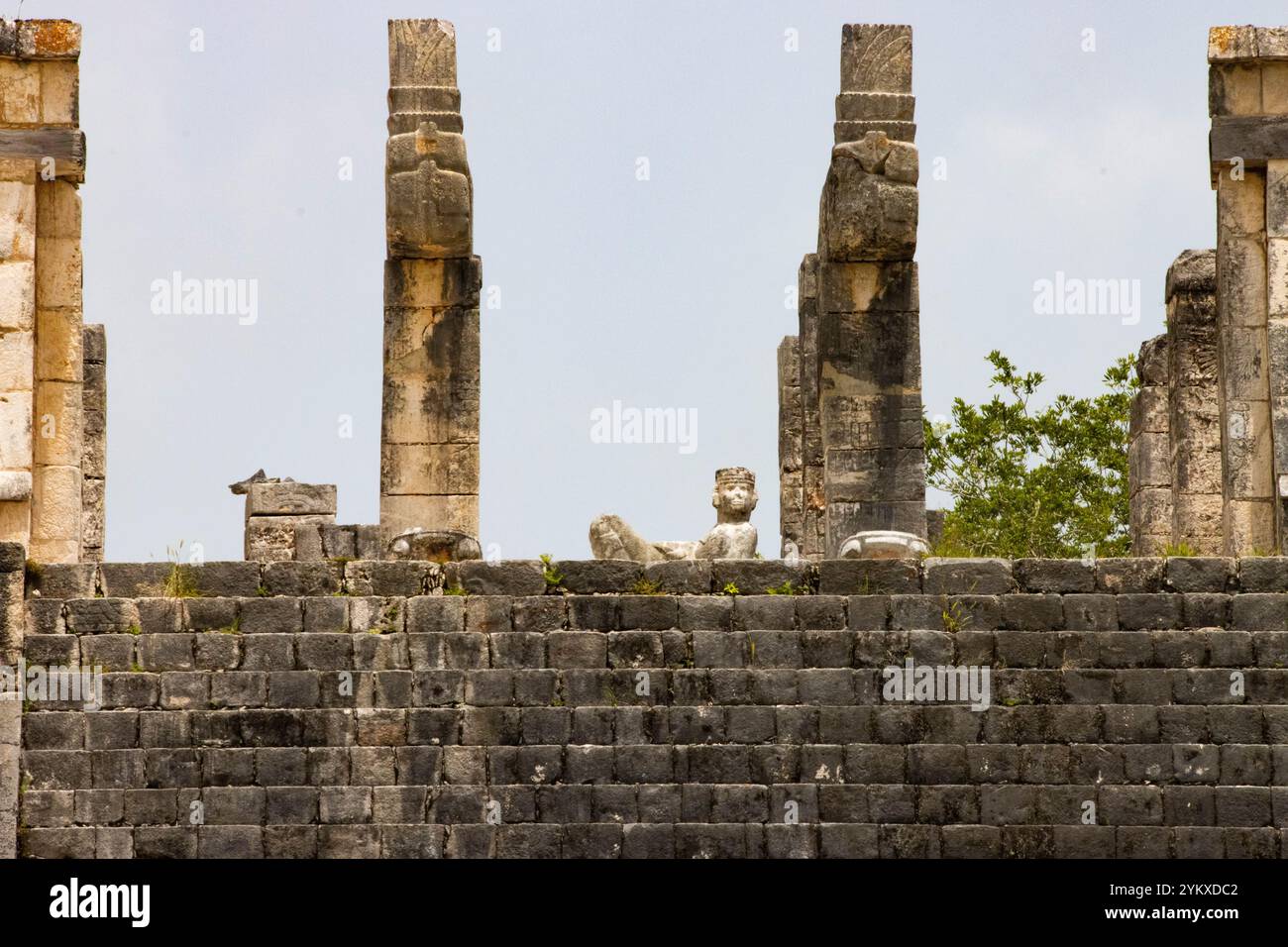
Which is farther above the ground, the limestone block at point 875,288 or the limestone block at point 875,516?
the limestone block at point 875,288

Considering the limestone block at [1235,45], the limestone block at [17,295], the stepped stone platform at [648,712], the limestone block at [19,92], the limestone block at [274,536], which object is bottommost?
the stepped stone platform at [648,712]

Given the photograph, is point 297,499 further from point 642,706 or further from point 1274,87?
point 1274,87

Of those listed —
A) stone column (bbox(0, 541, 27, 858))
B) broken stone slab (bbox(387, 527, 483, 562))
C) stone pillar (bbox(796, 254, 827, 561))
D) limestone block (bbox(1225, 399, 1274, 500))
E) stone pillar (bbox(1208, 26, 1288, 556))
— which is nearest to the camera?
stone column (bbox(0, 541, 27, 858))

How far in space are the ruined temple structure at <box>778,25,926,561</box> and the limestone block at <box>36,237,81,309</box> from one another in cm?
610

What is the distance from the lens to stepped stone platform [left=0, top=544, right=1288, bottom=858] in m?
16.0

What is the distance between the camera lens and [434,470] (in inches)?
803

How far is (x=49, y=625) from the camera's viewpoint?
1669 cm

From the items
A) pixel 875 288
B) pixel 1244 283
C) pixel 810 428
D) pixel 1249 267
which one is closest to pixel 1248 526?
pixel 1244 283

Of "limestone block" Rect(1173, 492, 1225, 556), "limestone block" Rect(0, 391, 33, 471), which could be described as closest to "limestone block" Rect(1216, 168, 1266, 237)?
"limestone block" Rect(1173, 492, 1225, 556)

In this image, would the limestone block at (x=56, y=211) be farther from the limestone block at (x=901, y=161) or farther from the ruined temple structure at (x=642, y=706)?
the limestone block at (x=901, y=161)

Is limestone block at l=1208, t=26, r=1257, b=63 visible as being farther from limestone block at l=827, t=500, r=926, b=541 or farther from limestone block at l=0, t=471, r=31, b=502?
limestone block at l=0, t=471, r=31, b=502

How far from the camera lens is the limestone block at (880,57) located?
66.9 ft

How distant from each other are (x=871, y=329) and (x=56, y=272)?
21.7ft

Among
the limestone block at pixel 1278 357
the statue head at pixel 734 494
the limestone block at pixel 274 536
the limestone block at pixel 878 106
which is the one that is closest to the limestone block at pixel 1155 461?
the limestone block at pixel 1278 357
